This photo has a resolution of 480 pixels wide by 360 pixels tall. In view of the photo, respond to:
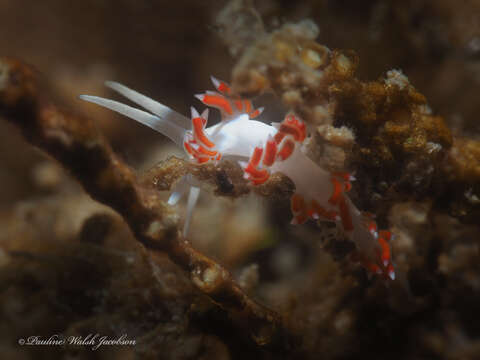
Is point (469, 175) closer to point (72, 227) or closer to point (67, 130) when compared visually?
point (67, 130)

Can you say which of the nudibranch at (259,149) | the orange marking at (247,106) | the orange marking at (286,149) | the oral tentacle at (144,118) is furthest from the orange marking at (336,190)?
the oral tentacle at (144,118)

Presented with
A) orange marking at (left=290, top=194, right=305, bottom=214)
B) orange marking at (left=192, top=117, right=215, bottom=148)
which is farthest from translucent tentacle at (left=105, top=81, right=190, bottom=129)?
orange marking at (left=290, top=194, right=305, bottom=214)

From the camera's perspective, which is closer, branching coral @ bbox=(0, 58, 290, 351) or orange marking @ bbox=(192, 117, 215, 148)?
branching coral @ bbox=(0, 58, 290, 351)

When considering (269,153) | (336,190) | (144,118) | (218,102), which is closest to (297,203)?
(336,190)

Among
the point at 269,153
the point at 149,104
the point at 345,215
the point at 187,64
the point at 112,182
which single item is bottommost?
the point at 112,182

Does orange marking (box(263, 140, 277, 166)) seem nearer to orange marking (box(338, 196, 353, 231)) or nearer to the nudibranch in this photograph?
the nudibranch

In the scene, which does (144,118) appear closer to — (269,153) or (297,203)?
(269,153)
